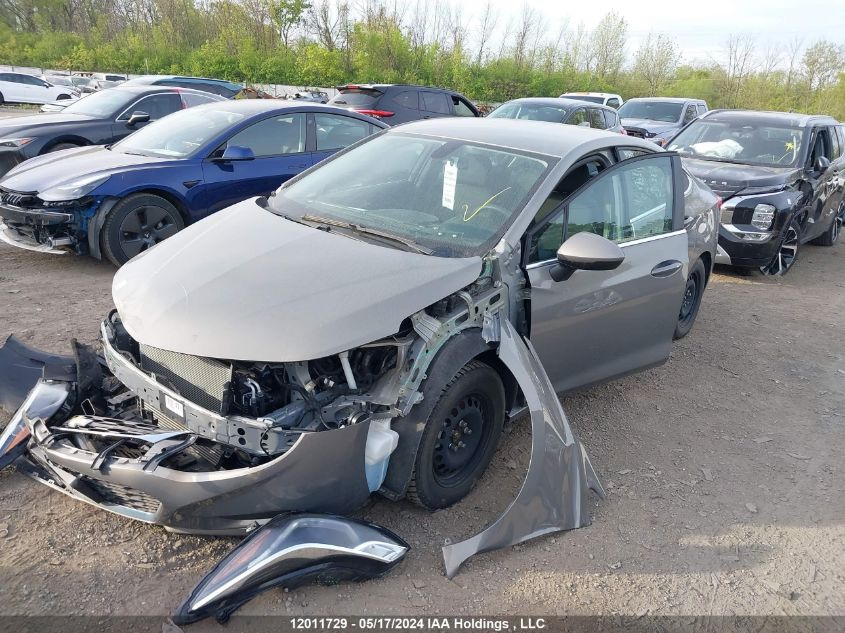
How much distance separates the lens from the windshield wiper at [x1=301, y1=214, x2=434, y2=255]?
9.95 feet

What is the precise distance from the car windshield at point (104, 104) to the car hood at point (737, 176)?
7.75 metres

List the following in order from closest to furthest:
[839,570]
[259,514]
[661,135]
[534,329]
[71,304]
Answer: [259,514] < [839,570] < [534,329] < [71,304] < [661,135]

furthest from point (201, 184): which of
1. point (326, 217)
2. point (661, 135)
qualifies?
point (661, 135)

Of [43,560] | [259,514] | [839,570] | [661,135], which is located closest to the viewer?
[259,514]

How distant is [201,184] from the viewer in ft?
19.7

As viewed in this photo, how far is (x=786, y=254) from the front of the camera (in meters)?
7.82

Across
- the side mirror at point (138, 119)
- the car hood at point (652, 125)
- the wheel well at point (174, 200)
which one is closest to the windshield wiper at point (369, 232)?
the wheel well at point (174, 200)

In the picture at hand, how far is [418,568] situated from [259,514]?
0.75 m

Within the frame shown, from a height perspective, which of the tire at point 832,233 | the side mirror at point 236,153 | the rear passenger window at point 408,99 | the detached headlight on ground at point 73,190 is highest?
the rear passenger window at point 408,99

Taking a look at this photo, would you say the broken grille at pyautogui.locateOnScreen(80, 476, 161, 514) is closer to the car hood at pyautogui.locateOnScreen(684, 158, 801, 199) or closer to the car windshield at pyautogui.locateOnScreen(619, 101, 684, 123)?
the car hood at pyautogui.locateOnScreen(684, 158, 801, 199)

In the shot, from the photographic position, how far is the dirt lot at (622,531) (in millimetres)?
2508

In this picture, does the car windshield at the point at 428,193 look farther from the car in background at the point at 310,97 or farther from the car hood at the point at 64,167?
the car in background at the point at 310,97

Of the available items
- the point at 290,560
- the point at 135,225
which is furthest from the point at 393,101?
the point at 290,560

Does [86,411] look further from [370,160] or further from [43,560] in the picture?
[370,160]
